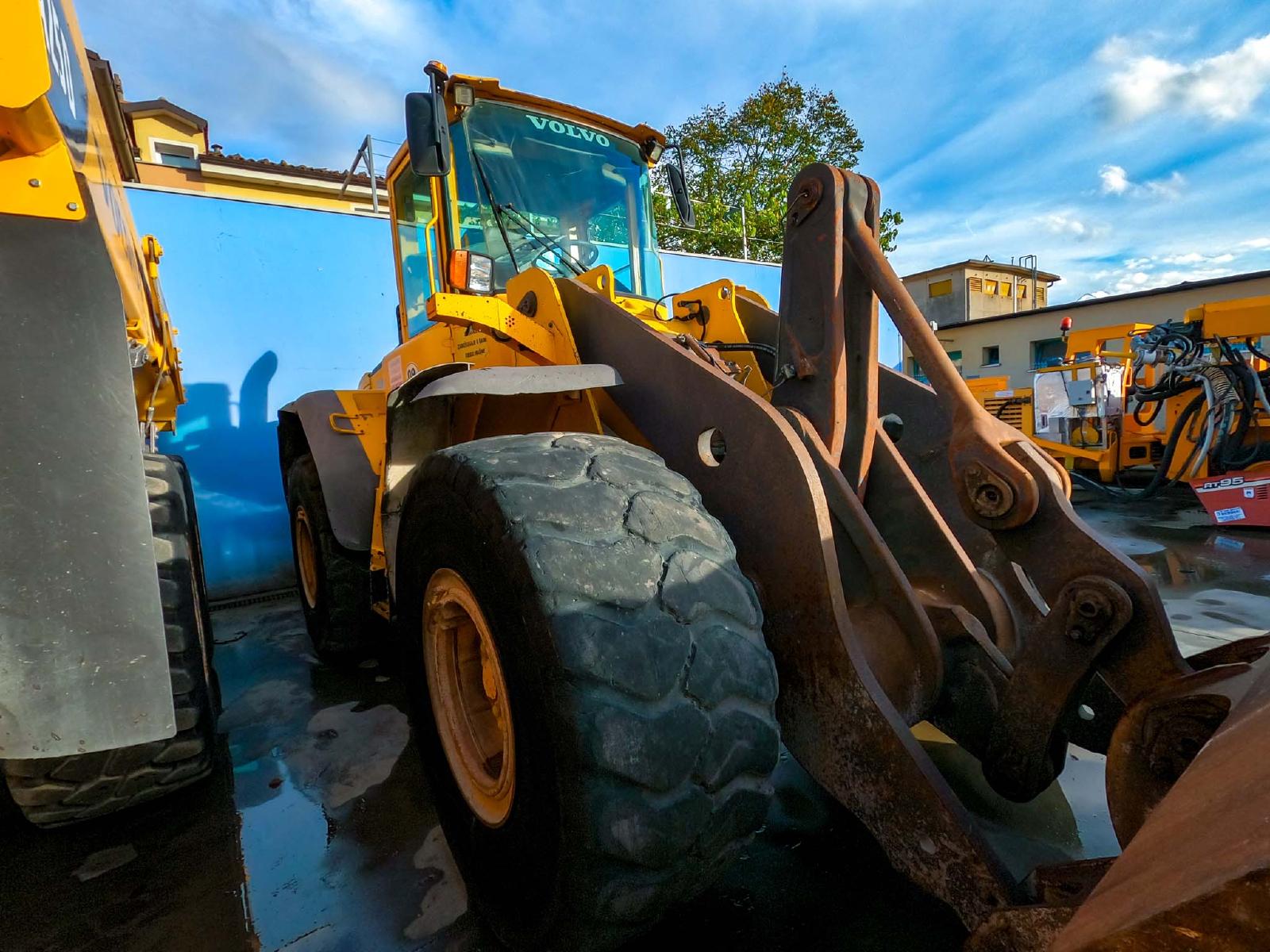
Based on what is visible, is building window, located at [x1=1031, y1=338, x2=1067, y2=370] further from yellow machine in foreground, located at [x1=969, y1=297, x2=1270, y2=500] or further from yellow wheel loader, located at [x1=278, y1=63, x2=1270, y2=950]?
yellow wheel loader, located at [x1=278, y1=63, x2=1270, y2=950]

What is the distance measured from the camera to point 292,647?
452cm

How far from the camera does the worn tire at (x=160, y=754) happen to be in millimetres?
2174

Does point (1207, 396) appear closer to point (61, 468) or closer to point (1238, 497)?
point (1238, 497)

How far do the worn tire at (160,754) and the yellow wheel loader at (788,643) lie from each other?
2.35 feet

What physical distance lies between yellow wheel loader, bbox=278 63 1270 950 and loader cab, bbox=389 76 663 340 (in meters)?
0.80

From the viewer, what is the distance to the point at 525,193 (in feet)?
10.6

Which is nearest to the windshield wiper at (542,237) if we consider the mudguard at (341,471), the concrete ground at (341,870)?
the mudguard at (341,471)

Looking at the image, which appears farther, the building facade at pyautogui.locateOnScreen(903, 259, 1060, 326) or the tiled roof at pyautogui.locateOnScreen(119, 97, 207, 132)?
the building facade at pyautogui.locateOnScreen(903, 259, 1060, 326)

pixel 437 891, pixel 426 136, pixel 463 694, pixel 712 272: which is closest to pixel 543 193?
pixel 426 136

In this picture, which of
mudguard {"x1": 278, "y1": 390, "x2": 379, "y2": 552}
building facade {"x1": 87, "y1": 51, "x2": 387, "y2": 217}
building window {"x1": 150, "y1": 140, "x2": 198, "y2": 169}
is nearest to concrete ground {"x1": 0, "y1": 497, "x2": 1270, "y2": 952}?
mudguard {"x1": 278, "y1": 390, "x2": 379, "y2": 552}

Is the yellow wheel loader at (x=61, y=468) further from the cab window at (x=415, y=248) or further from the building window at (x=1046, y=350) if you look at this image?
the building window at (x=1046, y=350)

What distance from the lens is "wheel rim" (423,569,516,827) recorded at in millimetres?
1822

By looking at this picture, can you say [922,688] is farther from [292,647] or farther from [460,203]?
[292,647]

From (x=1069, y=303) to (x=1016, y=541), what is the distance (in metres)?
30.9
